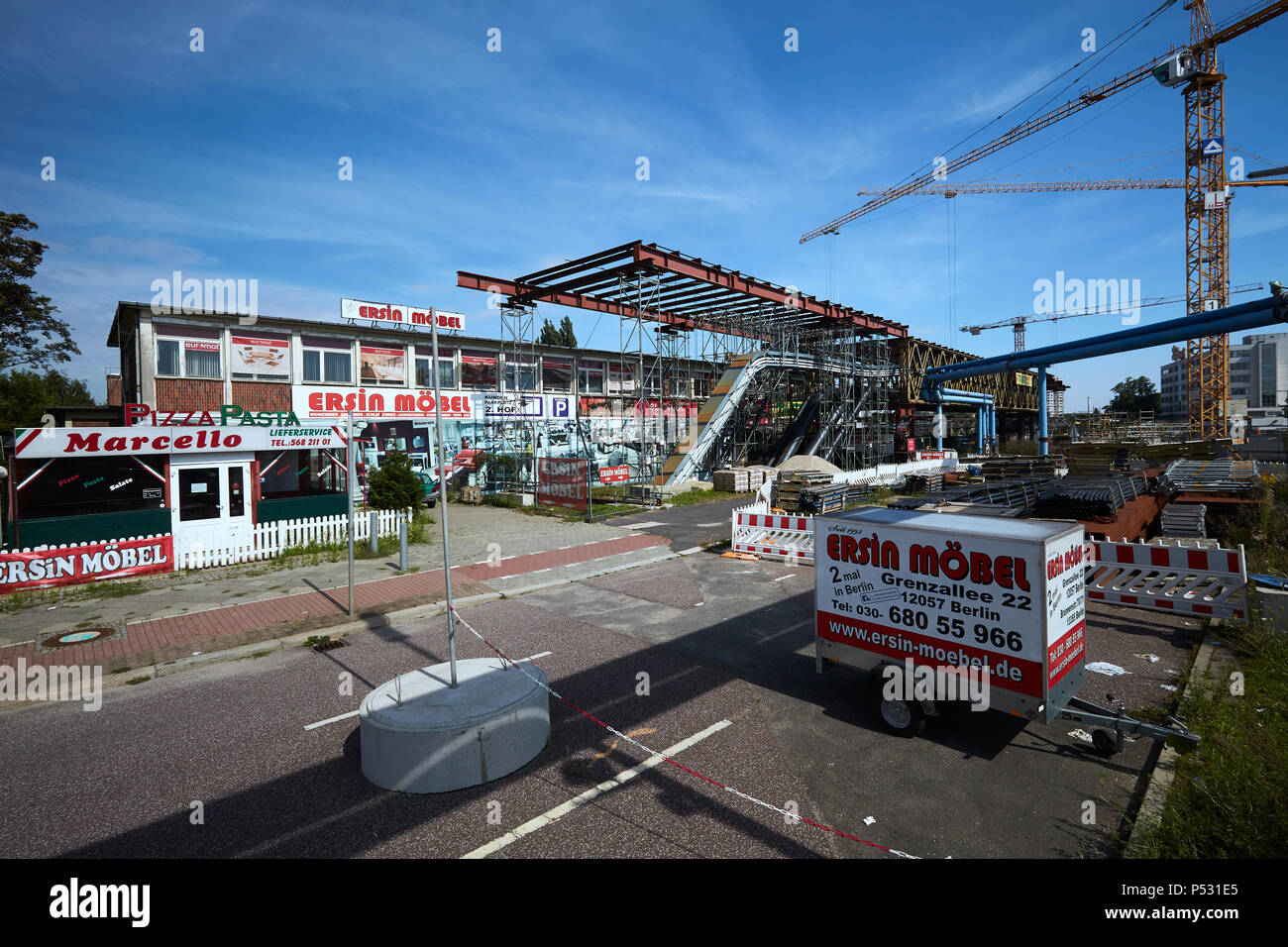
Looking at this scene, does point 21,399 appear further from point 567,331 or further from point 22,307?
point 567,331

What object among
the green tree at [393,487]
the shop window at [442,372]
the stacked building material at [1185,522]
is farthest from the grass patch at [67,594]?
the stacked building material at [1185,522]

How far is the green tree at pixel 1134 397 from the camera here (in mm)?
120875

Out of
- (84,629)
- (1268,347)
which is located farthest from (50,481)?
(1268,347)

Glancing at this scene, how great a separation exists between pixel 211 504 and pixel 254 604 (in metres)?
5.23

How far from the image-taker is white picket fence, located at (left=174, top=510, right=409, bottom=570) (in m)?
13.3

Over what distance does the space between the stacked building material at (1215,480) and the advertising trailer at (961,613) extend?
13314mm

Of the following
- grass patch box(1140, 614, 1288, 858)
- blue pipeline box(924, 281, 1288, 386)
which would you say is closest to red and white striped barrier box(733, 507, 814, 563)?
grass patch box(1140, 614, 1288, 858)

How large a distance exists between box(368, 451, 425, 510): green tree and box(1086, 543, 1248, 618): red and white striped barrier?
16.1 m

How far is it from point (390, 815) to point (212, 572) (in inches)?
439

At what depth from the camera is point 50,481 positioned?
1586 centimetres

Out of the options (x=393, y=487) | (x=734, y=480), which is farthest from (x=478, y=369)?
(x=393, y=487)

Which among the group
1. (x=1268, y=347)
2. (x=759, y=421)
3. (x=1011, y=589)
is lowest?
(x=1011, y=589)

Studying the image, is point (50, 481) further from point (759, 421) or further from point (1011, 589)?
point (759, 421)

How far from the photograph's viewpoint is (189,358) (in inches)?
998
